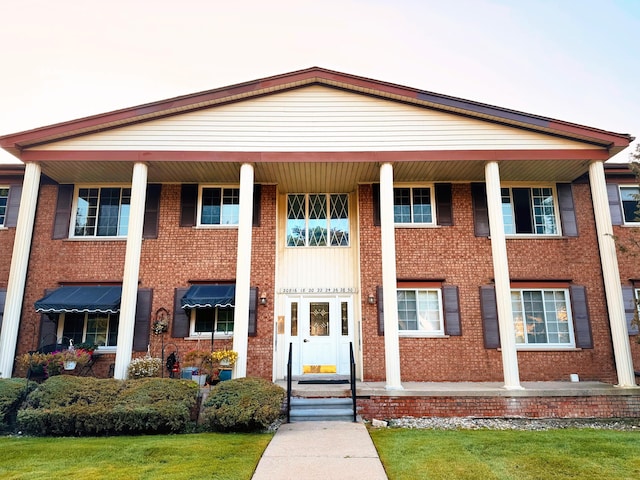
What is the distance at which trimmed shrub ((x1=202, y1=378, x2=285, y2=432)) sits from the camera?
6879mm

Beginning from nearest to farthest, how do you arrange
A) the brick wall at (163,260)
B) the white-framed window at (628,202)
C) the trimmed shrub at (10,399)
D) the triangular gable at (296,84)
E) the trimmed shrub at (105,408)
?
1. the trimmed shrub at (105,408)
2. the trimmed shrub at (10,399)
3. the triangular gable at (296,84)
4. the brick wall at (163,260)
5. the white-framed window at (628,202)

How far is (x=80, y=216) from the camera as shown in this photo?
37.1 ft

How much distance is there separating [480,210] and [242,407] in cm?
835

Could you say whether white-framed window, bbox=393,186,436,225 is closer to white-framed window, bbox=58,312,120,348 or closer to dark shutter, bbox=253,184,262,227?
dark shutter, bbox=253,184,262,227

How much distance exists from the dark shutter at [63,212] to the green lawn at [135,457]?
5.94m

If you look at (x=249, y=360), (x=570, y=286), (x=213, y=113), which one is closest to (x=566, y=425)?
(x=570, y=286)

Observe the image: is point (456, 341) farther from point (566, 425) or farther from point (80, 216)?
point (80, 216)

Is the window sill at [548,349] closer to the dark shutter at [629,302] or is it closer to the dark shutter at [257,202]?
the dark shutter at [629,302]

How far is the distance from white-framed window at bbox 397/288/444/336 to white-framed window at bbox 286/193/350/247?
2391 mm

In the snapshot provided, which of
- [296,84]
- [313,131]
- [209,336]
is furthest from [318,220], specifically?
[209,336]

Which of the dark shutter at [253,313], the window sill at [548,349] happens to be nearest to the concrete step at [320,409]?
the dark shutter at [253,313]

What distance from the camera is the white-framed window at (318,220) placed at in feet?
38.2

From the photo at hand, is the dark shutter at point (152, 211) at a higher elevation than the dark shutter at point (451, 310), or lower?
higher

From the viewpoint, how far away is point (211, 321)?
35.0 ft
